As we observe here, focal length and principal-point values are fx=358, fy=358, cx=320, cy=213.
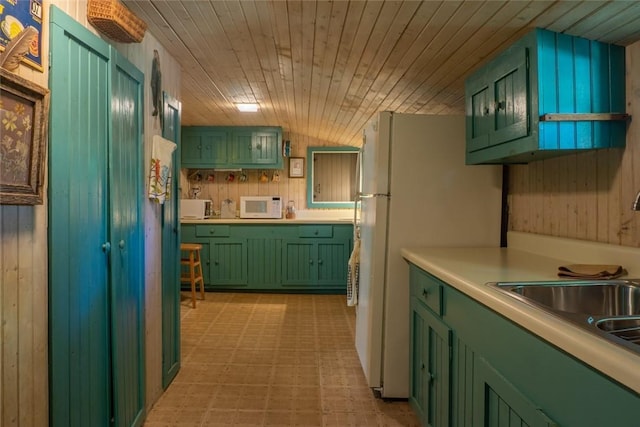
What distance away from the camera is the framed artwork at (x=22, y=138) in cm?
90

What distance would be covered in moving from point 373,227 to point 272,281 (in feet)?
8.27

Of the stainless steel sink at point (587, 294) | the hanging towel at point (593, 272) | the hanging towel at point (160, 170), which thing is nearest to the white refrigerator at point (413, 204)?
the hanging towel at point (593, 272)

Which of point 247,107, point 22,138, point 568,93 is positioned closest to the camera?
point 22,138

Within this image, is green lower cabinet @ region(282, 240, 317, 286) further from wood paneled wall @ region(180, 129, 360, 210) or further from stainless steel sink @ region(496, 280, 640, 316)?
stainless steel sink @ region(496, 280, 640, 316)

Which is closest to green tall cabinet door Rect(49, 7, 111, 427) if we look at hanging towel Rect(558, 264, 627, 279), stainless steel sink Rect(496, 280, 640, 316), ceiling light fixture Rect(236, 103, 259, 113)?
stainless steel sink Rect(496, 280, 640, 316)

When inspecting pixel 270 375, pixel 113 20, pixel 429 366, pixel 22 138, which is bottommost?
pixel 270 375

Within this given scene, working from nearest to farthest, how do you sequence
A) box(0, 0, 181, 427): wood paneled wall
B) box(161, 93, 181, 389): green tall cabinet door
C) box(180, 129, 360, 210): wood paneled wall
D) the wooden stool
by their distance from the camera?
box(0, 0, 181, 427): wood paneled wall < box(161, 93, 181, 389): green tall cabinet door < the wooden stool < box(180, 129, 360, 210): wood paneled wall

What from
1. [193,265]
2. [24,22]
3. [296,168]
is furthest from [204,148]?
[24,22]

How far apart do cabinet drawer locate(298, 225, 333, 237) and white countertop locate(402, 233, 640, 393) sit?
2.34 meters

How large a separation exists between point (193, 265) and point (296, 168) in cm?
190

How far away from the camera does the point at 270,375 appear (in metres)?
2.34

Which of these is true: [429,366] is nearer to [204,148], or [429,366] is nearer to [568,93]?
[568,93]

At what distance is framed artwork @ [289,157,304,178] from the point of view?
16.0ft

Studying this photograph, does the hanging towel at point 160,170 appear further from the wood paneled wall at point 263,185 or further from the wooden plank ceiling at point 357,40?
the wood paneled wall at point 263,185
